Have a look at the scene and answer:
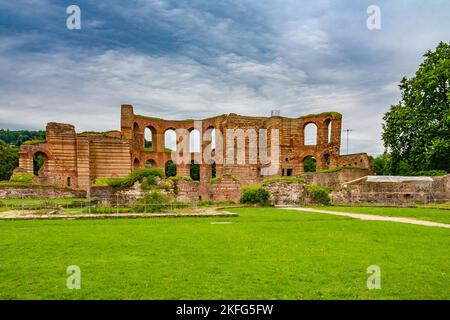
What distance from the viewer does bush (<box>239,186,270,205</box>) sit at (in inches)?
998

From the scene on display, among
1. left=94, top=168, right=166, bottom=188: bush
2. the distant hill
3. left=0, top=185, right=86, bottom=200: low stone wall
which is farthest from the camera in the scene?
the distant hill

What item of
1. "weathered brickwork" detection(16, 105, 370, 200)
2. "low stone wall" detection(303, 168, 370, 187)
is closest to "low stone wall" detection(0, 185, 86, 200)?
"weathered brickwork" detection(16, 105, 370, 200)

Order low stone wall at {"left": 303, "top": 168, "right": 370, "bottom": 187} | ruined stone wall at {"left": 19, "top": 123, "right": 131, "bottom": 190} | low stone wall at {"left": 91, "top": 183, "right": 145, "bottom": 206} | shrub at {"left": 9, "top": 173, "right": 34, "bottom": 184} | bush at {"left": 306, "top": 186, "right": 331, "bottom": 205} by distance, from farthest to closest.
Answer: ruined stone wall at {"left": 19, "top": 123, "right": 131, "bottom": 190} → low stone wall at {"left": 303, "top": 168, "right": 370, "bottom": 187} → shrub at {"left": 9, "top": 173, "right": 34, "bottom": 184} → bush at {"left": 306, "top": 186, "right": 331, "bottom": 205} → low stone wall at {"left": 91, "top": 183, "right": 145, "bottom": 206}

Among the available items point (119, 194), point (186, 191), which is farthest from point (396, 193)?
point (119, 194)

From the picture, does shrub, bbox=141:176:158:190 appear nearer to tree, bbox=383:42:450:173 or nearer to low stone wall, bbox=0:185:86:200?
low stone wall, bbox=0:185:86:200

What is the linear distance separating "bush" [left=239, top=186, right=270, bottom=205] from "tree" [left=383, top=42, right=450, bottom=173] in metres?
13.3

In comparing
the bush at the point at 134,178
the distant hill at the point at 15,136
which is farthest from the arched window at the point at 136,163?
the distant hill at the point at 15,136

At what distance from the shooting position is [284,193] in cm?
2708

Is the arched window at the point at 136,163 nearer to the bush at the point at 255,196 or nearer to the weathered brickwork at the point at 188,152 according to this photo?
the weathered brickwork at the point at 188,152

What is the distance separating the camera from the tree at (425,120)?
2747 cm

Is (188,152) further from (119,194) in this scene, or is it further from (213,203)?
(119,194)

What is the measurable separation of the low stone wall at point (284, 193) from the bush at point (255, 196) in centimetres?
123

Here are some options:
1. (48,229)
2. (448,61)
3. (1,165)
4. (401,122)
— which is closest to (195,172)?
(1,165)

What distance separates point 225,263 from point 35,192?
86.5ft
